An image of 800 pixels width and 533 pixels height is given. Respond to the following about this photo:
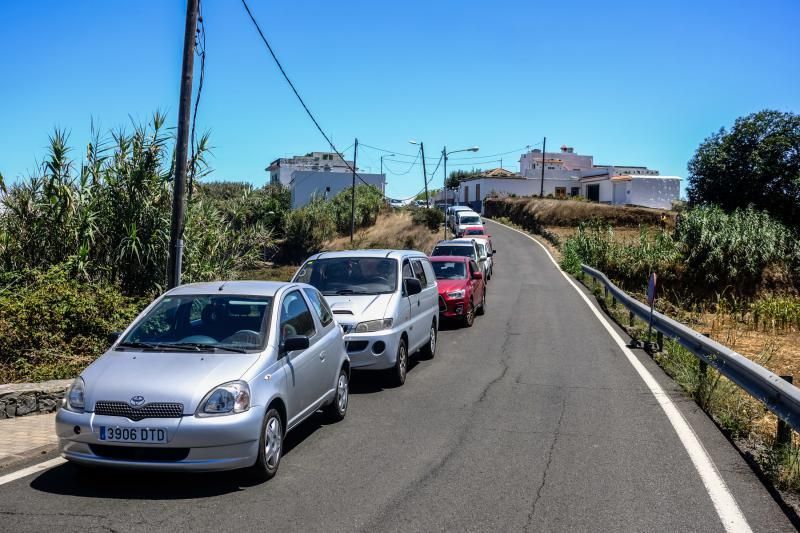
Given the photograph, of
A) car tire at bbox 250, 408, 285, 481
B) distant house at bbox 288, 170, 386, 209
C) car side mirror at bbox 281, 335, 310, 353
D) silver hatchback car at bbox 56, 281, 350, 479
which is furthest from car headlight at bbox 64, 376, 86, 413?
distant house at bbox 288, 170, 386, 209

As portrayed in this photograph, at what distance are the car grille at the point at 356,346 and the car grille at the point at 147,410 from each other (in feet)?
14.3

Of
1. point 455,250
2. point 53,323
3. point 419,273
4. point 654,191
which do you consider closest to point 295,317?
point 53,323

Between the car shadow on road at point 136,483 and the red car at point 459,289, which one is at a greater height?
the red car at point 459,289

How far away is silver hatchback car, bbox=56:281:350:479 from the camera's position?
5.57m

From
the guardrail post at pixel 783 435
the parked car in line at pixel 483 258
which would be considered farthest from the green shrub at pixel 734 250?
the guardrail post at pixel 783 435

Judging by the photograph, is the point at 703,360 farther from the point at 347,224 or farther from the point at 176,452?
the point at 347,224

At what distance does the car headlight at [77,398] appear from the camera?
5792 millimetres

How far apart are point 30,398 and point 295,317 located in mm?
3210

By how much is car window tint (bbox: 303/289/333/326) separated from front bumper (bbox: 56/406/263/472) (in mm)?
2495

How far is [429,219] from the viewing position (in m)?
62.7

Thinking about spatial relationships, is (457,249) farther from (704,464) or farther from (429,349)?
(704,464)

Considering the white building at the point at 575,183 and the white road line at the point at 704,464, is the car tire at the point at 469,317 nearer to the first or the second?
the white road line at the point at 704,464

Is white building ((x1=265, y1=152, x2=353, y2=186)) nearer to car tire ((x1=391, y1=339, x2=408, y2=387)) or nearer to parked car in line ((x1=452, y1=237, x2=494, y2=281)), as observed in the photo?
parked car in line ((x1=452, y1=237, x2=494, y2=281))

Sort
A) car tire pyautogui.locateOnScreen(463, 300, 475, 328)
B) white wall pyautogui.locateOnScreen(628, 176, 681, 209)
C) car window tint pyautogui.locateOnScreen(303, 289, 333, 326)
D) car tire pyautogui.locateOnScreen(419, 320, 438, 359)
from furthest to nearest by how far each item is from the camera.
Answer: white wall pyautogui.locateOnScreen(628, 176, 681, 209), car tire pyautogui.locateOnScreen(463, 300, 475, 328), car tire pyautogui.locateOnScreen(419, 320, 438, 359), car window tint pyautogui.locateOnScreen(303, 289, 333, 326)
